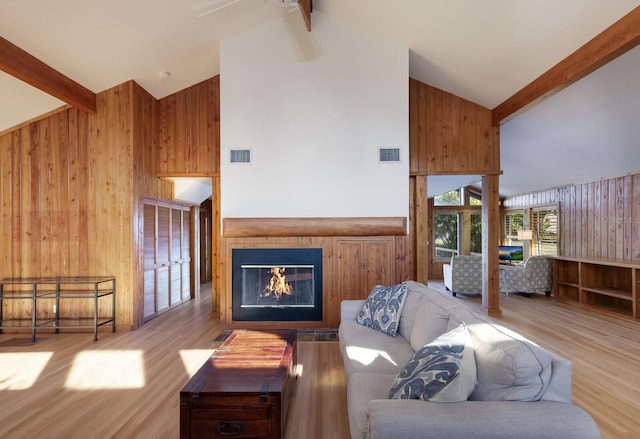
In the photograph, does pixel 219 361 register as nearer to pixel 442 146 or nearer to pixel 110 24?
pixel 110 24

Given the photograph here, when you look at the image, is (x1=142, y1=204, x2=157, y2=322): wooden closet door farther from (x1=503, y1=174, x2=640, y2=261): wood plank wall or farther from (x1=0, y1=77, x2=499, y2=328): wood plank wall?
(x1=503, y1=174, x2=640, y2=261): wood plank wall

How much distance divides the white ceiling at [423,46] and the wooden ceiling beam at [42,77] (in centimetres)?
8

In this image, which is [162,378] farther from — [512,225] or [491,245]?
[512,225]

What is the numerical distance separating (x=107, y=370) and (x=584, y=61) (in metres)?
5.34

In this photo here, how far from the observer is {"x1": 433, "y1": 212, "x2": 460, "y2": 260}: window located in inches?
358

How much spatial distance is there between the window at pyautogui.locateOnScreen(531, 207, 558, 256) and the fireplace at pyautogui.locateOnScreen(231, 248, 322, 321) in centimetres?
572

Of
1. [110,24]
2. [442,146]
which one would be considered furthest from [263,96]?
[442,146]

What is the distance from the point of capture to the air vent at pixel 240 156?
4.39m

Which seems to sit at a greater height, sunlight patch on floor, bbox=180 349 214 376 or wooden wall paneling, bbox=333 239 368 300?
wooden wall paneling, bbox=333 239 368 300

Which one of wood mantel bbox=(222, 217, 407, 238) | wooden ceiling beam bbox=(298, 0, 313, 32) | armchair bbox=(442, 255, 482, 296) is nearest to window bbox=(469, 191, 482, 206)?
armchair bbox=(442, 255, 482, 296)

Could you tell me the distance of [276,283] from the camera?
4.39 metres

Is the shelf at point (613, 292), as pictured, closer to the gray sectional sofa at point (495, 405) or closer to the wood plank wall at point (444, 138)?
the wood plank wall at point (444, 138)

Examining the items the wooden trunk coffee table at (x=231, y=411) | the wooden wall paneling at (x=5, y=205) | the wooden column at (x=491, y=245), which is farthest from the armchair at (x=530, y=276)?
the wooden wall paneling at (x=5, y=205)

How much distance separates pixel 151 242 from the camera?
4871mm
